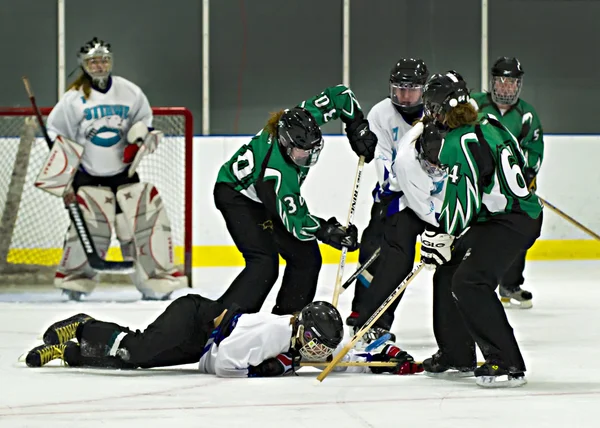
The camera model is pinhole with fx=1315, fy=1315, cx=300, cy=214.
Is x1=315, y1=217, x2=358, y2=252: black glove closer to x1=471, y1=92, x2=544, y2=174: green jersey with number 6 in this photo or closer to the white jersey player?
the white jersey player

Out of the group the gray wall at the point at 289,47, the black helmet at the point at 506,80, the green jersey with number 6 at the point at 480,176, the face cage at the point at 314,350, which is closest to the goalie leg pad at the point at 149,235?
the gray wall at the point at 289,47

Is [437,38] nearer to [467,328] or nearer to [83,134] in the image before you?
[83,134]

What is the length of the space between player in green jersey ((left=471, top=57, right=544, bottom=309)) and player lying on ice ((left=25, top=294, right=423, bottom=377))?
2.19 meters

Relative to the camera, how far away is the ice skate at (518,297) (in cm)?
668

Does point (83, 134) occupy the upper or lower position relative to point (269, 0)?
lower

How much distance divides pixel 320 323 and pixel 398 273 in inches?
36.5

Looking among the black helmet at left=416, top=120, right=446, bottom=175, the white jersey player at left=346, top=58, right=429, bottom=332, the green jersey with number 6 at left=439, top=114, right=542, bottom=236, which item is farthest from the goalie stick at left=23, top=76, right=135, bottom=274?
the green jersey with number 6 at left=439, top=114, right=542, bottom=236

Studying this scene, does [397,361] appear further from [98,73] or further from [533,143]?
[98,73]

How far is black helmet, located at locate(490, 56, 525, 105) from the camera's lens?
6727 mm

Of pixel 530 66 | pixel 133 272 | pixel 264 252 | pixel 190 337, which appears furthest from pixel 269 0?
pixel 190 337

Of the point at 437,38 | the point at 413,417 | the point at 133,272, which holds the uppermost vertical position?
the point at 437,38

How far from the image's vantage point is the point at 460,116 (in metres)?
4.25

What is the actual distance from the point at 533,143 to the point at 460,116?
266cm

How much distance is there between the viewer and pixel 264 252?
512 centimetres
